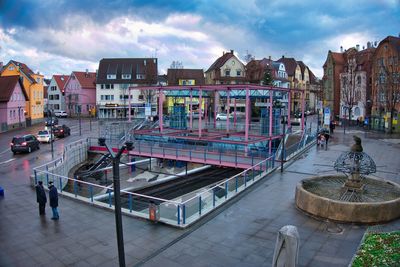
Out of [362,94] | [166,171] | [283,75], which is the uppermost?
[283,75]

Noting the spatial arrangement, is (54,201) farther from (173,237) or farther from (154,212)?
(173,237)

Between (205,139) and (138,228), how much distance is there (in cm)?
1815

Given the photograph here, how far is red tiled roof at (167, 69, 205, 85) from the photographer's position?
8338 cm

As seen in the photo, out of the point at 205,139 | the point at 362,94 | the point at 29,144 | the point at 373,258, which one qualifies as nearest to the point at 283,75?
the point at 362,94

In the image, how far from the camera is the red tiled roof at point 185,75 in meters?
83.4

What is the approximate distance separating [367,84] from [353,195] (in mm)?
53618

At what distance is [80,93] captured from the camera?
82562 millimetres

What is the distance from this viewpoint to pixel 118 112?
261 ft

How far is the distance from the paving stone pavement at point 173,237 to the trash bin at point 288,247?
2543 mm

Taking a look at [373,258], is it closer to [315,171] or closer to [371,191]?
[371,191]

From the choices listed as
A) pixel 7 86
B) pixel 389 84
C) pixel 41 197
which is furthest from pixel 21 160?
pixel 389 84

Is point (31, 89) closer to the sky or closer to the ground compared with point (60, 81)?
closer to the ground

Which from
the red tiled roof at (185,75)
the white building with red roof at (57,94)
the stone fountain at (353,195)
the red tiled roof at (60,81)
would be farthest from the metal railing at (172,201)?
the red tiled roof at (60,81)

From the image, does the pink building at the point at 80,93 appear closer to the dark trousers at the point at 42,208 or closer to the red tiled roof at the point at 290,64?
the red tiled roof at the point at 290,64
